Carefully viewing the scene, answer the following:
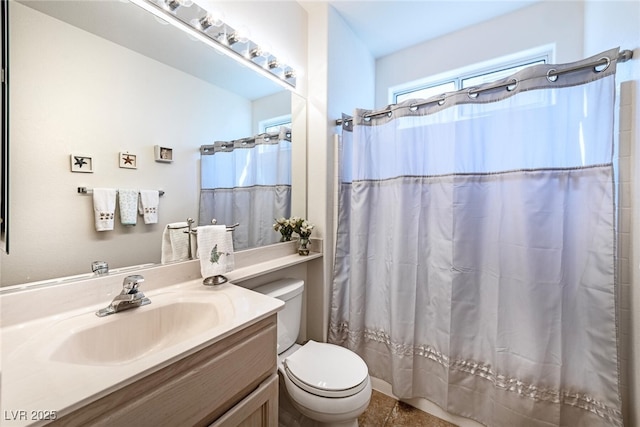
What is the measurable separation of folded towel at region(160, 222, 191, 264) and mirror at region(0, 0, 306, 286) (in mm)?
27

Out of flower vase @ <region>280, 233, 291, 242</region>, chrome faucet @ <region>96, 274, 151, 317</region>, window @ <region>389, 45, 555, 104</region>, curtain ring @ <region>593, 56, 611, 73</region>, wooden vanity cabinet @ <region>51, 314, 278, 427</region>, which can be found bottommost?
wooden vanity cabinet @ <region>51, 314, 278, 427</region>

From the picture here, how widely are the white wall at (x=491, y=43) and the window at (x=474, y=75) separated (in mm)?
46

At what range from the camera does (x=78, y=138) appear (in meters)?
0.86

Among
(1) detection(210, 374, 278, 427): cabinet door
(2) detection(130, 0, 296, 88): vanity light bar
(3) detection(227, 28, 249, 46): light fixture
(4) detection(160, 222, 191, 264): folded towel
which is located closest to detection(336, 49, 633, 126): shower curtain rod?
(2) detection(130, 0, 296, 88): vanity light bar

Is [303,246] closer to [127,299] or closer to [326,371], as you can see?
[326,371]

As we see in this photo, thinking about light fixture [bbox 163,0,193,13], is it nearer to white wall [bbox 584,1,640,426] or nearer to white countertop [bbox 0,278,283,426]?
white countertop [bbox 0,278,283,426]

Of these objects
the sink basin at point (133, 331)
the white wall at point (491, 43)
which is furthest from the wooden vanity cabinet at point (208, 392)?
the white wall at point (491, 43)

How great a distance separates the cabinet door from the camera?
751 millimetres

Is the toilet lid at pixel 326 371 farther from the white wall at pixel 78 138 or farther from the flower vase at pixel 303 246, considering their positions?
the white wall at pixel 78 138

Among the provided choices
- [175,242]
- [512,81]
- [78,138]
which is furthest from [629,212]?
[78,138]

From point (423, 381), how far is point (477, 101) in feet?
5.33

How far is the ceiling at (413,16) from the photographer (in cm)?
165

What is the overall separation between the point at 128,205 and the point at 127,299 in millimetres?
377

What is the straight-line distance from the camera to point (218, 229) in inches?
43.1
